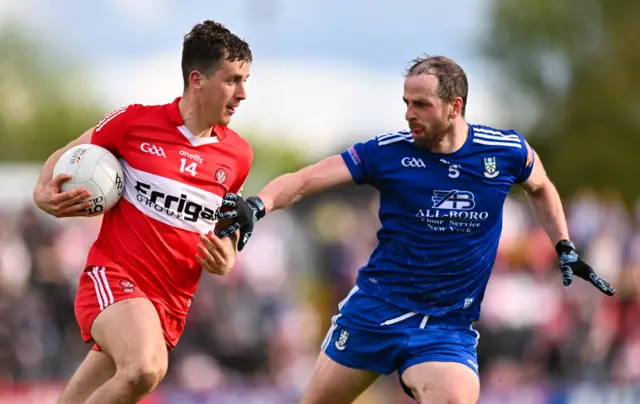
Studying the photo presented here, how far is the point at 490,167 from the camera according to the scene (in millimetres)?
7406

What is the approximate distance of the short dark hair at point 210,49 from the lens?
23.8 ft

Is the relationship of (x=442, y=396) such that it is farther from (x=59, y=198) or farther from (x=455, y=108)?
(x=59, y=198)

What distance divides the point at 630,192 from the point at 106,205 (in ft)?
106

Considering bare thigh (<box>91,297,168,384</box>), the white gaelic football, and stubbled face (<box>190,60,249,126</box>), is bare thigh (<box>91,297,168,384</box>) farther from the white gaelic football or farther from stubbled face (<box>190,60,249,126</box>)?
stubbled face (<box>190,60,249,126</box>)

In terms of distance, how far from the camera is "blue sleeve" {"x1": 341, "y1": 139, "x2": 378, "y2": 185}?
734 cm

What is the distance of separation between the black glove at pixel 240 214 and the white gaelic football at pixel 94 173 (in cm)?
75

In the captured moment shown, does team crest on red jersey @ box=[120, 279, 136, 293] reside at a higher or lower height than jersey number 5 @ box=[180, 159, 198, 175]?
lower

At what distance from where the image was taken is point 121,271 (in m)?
7.11

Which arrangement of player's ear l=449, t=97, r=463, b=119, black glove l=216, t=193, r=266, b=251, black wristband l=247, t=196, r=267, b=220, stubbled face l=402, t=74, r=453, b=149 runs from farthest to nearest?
1. player's ear l=449, t=97, r=463, b=119
2. stubbled face l=402, t=74, r=453, b=149
3. black wristband l=247, t=196, r=267, b=220
4. black glove l=216, t=193, r=266, b=251

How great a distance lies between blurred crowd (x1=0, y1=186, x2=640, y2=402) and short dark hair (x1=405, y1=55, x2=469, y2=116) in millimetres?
7210

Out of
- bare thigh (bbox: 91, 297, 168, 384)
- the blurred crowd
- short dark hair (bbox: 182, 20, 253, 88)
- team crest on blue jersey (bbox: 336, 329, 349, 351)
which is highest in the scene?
short dark hair (bbox: 182, 20, 253, 88)

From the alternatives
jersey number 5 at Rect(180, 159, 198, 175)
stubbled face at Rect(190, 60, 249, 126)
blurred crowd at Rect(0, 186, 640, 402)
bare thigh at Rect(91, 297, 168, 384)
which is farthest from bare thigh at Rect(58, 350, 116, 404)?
blurred crowd at Rect(0, 186, 640, 402)

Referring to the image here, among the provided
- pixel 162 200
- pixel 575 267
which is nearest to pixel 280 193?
Answer: pixel 162 200

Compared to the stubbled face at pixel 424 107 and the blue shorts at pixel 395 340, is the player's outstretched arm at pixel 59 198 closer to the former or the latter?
the blue shorts at pixel 395 340
